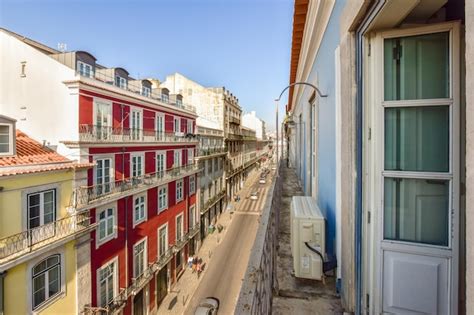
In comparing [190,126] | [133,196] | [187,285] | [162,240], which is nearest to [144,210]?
[133,196]

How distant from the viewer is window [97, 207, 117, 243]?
982 cm

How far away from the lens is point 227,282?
15398 mm

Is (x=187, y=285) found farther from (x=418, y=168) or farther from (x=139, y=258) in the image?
(x=418, y=168)

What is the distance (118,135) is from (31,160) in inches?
134

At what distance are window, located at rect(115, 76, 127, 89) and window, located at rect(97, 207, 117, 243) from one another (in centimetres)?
571

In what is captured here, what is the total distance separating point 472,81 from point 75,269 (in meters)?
11.0

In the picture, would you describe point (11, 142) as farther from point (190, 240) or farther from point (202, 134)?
point (202, 134)

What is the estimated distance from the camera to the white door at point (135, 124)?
11.6 meters

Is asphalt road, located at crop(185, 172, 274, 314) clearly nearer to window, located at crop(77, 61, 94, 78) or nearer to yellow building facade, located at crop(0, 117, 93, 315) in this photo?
yellow building facade, located at crop(0, 117, 93, 315)

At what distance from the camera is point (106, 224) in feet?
33.3

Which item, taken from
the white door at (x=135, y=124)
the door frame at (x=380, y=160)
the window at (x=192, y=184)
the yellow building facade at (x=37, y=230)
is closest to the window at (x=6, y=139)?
the yellow building facade at (x=37, y=230)

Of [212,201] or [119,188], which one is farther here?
[212,201]

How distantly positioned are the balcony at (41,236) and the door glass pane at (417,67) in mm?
8797

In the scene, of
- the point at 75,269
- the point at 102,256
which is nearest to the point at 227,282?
the point at 102,256
